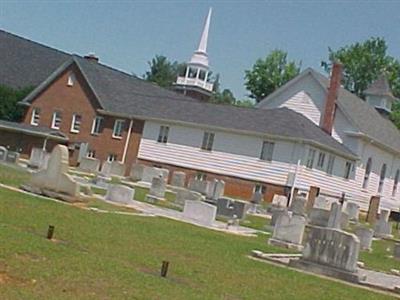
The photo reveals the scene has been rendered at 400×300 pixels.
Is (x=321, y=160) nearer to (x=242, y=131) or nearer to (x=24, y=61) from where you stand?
(x=242, y=131)

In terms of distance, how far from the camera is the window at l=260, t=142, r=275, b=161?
148ft

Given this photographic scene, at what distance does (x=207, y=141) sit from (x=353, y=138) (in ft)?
37.1

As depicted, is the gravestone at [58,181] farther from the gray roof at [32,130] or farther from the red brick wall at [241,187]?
the gray roof at [32,130]

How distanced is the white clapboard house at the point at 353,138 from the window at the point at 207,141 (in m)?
7.04

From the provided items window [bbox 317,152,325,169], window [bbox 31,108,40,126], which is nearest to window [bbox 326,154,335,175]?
window [bbox 317,152,325,169]

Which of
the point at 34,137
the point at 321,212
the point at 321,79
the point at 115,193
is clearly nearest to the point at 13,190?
the point at 115,193

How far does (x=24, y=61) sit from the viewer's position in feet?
205

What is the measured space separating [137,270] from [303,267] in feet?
18.1

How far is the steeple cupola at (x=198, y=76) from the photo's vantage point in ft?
237

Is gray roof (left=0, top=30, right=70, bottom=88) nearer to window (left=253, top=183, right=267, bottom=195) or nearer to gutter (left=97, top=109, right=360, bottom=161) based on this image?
gutter (left=97, top=109, right=360, bottom=161)

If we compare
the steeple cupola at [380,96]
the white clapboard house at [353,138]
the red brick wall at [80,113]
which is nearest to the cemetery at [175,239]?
the white clapboard house at [353,138]

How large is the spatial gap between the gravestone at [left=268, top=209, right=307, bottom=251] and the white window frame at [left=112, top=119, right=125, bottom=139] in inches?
1274

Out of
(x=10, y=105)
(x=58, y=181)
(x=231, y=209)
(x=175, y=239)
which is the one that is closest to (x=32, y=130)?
(x=10, y=105)

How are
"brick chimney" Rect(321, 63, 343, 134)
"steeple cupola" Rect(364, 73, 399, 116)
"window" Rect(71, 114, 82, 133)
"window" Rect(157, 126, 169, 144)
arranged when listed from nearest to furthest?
"window" Rect(157, 126, 169, 144), "brick chimney" Rect(321, 63, 343, 134), "window" Rect(71, 114, 82, 133), "steeple cupola" Rect(364, 73, 399, 116)
